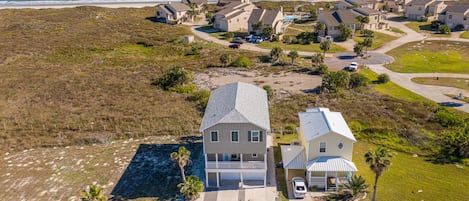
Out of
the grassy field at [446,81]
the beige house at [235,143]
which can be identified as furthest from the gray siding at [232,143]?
the grassy field at [446,81]

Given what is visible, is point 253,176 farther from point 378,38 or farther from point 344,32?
point 378,38

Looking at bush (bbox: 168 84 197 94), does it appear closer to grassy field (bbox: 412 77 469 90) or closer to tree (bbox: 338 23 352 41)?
grassy field (bbox: 412 77 469 90)

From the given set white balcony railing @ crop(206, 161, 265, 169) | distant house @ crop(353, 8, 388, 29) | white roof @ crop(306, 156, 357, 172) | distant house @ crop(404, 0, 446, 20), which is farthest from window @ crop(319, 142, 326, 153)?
distant house @ crop(404, 0, 446, 20)

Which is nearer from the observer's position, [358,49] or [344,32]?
[358,49]

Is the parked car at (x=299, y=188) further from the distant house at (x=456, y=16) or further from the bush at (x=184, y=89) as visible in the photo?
the distant house at (x=456, y=16)

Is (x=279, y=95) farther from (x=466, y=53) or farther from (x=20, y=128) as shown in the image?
(x=466, y=53)

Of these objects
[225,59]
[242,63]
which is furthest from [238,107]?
[225,59]
